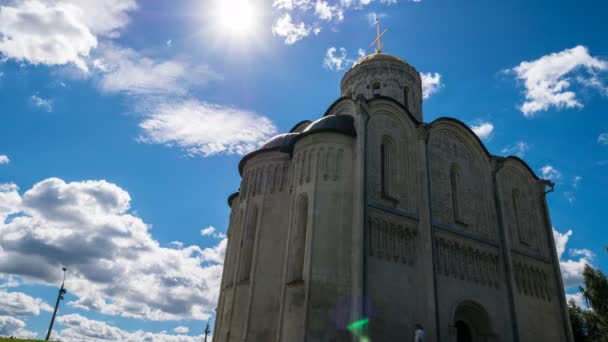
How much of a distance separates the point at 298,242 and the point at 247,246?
11.3 ft

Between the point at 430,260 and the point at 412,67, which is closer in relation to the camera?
the point at 430,260

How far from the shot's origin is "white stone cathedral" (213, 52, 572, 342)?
12.3m

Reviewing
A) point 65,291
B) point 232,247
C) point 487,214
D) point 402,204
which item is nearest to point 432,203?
point 402,204

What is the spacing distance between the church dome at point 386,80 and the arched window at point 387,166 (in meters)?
6.16

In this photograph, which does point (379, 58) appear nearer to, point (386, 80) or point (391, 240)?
point (386, 80)

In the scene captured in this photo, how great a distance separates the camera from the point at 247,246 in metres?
15.9

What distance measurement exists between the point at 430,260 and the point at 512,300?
4392 millimetres

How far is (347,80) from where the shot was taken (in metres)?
Answer: 22.8

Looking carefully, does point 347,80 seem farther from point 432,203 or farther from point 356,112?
point 432,203

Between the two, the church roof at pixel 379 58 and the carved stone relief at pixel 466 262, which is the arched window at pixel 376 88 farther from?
the carved stone relief at pixel 466 262

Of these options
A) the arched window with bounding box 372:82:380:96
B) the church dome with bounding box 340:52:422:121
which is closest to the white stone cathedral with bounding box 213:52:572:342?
the church dome with bounding box 340:52:422:121

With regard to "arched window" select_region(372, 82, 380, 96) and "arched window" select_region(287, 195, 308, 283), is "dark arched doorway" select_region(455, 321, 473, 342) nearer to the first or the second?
"arched window" select_region(287, 195, 308, 283)

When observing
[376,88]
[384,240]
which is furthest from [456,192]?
[376,88]

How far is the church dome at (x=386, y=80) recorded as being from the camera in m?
21.5
